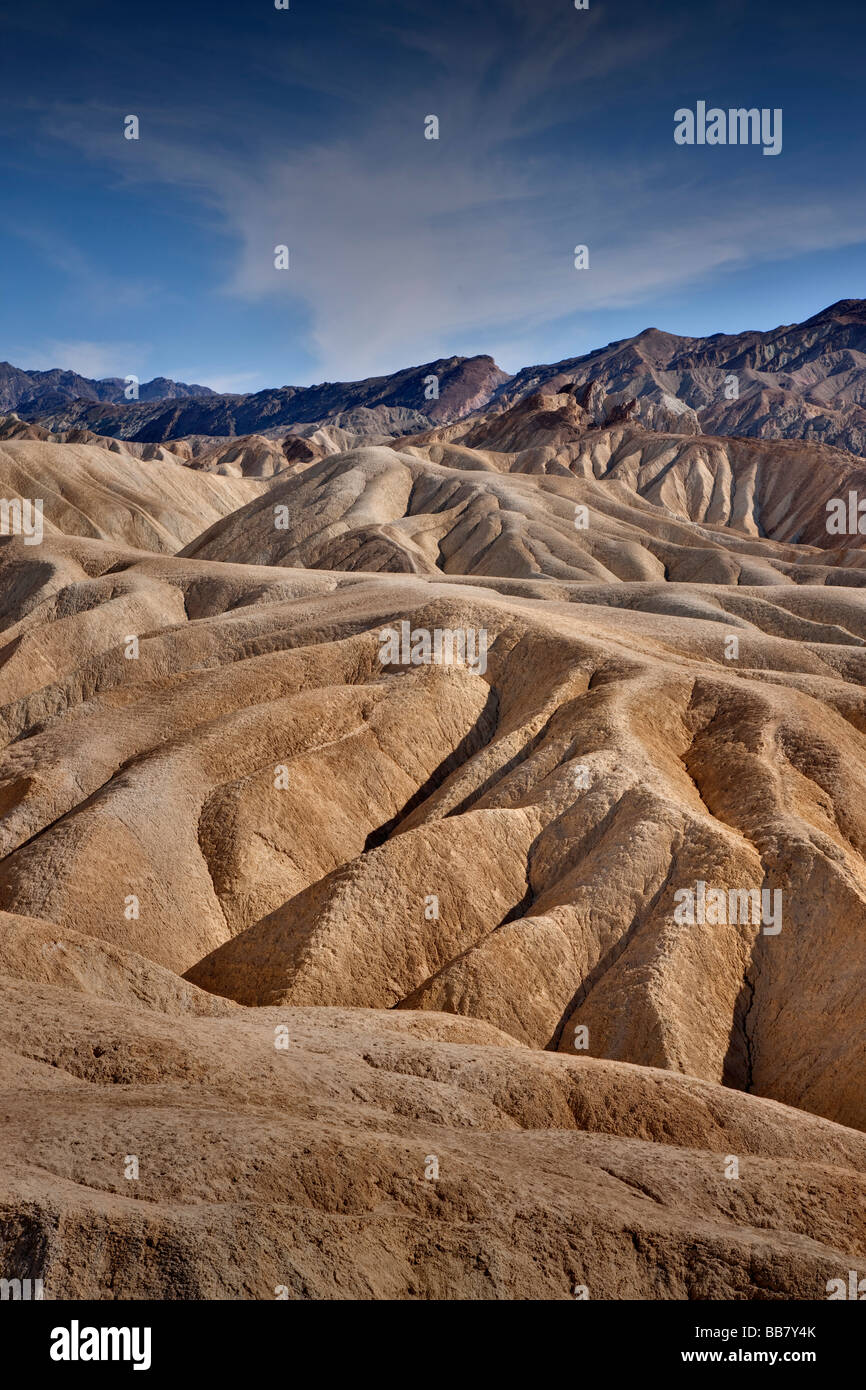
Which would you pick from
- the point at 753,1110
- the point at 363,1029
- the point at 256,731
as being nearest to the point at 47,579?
the point at 256,731

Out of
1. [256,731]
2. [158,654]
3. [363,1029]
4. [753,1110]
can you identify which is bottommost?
[753,1110]

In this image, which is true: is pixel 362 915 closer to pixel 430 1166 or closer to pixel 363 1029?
pixel 363 1029

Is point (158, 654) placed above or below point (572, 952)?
above

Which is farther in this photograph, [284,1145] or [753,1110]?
[753,1110]
